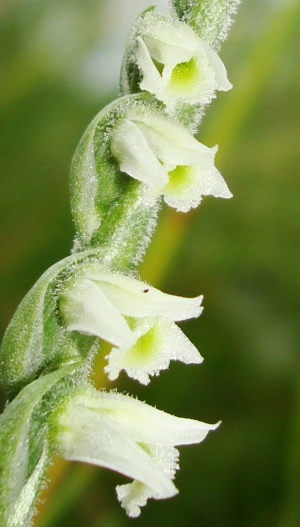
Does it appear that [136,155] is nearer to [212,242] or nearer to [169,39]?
[169,39]

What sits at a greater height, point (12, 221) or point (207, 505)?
point (12, 221)

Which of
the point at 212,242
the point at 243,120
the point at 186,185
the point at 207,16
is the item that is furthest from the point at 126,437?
the point at 243,120

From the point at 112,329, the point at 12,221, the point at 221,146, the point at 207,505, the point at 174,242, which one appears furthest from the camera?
the point at 221,146

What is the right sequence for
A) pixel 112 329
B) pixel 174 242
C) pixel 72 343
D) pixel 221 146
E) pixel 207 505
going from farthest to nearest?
pixel 221 146, pixel 174 242, pixel 207 505, pixel 72 343, pixel 112 329

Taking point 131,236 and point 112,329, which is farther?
point 131,236

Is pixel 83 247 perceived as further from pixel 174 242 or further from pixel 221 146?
pixel 221 146

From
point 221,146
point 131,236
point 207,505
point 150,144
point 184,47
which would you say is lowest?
point 207,505

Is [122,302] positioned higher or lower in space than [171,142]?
lower

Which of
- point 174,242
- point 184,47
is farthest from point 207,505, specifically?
point 184,47

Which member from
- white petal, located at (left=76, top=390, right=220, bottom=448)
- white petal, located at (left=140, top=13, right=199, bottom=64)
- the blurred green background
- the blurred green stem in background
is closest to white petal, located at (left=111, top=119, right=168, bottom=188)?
white petal, located at (left=140, top=13, right=199, bottom=64)
